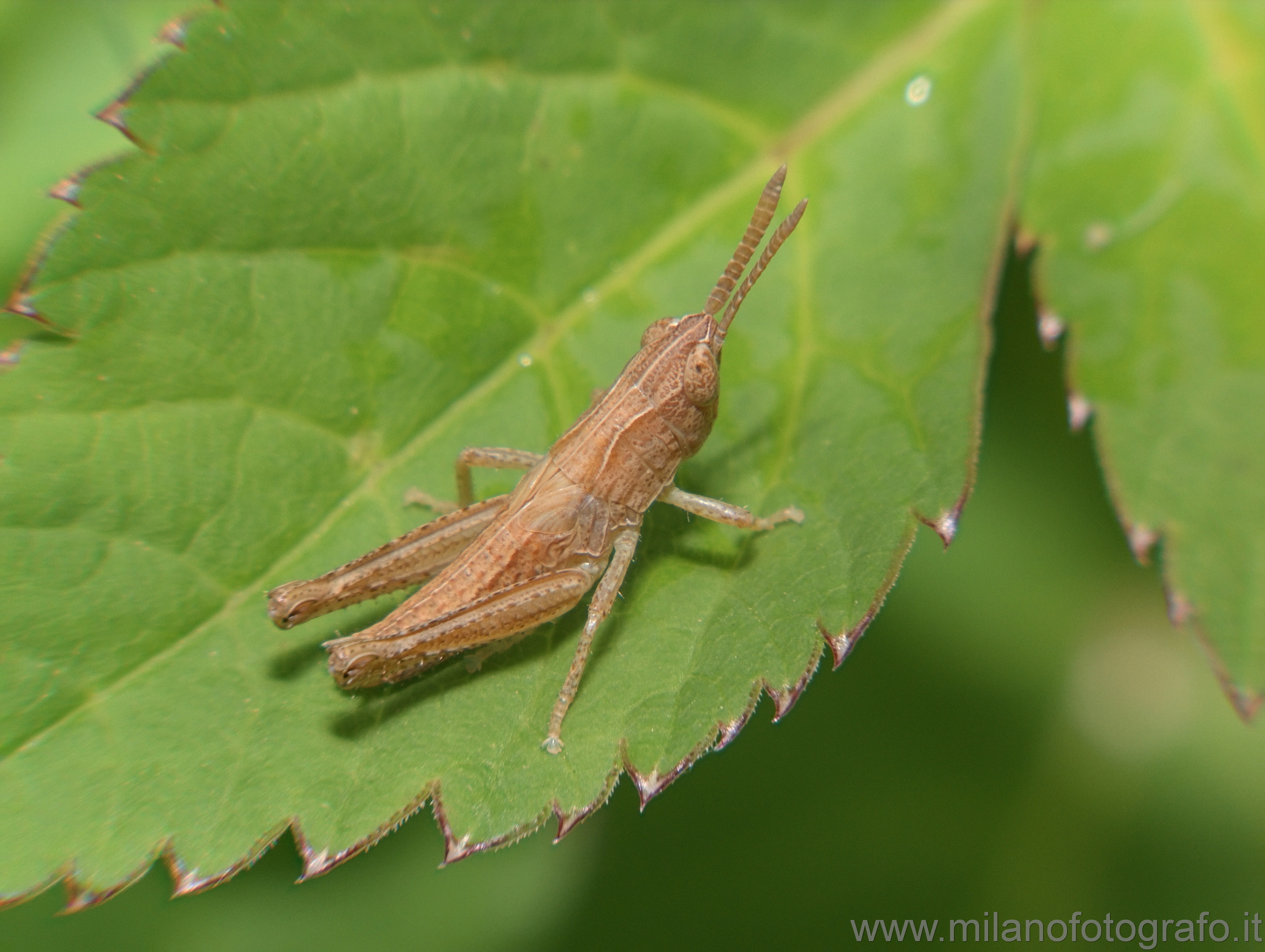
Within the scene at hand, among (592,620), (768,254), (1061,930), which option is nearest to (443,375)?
(592,620)

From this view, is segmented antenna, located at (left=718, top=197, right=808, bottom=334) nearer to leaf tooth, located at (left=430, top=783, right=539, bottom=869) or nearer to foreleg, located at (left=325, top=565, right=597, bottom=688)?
foreleg, located at (left=325, top=565, right=597, bottom=688)

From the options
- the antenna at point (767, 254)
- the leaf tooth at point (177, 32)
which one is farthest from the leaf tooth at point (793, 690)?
the leaf tooth at point (177, 32)

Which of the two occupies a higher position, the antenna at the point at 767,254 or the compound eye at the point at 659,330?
the antenna at the point at 767,254

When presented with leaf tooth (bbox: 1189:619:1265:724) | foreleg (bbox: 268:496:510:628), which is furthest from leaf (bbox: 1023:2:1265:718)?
foreleg (bbox: 268:496:510:628)

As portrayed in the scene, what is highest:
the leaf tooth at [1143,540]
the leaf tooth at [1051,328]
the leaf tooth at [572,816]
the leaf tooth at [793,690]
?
the leaf tooth at [1051,328]

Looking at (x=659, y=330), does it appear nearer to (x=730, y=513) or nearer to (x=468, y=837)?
(x=730, y=513)

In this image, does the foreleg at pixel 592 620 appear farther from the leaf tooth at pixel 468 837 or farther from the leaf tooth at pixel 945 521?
the leaf tooth at pixel 945 521

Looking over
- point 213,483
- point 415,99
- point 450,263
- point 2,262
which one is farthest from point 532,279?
point 2,262
